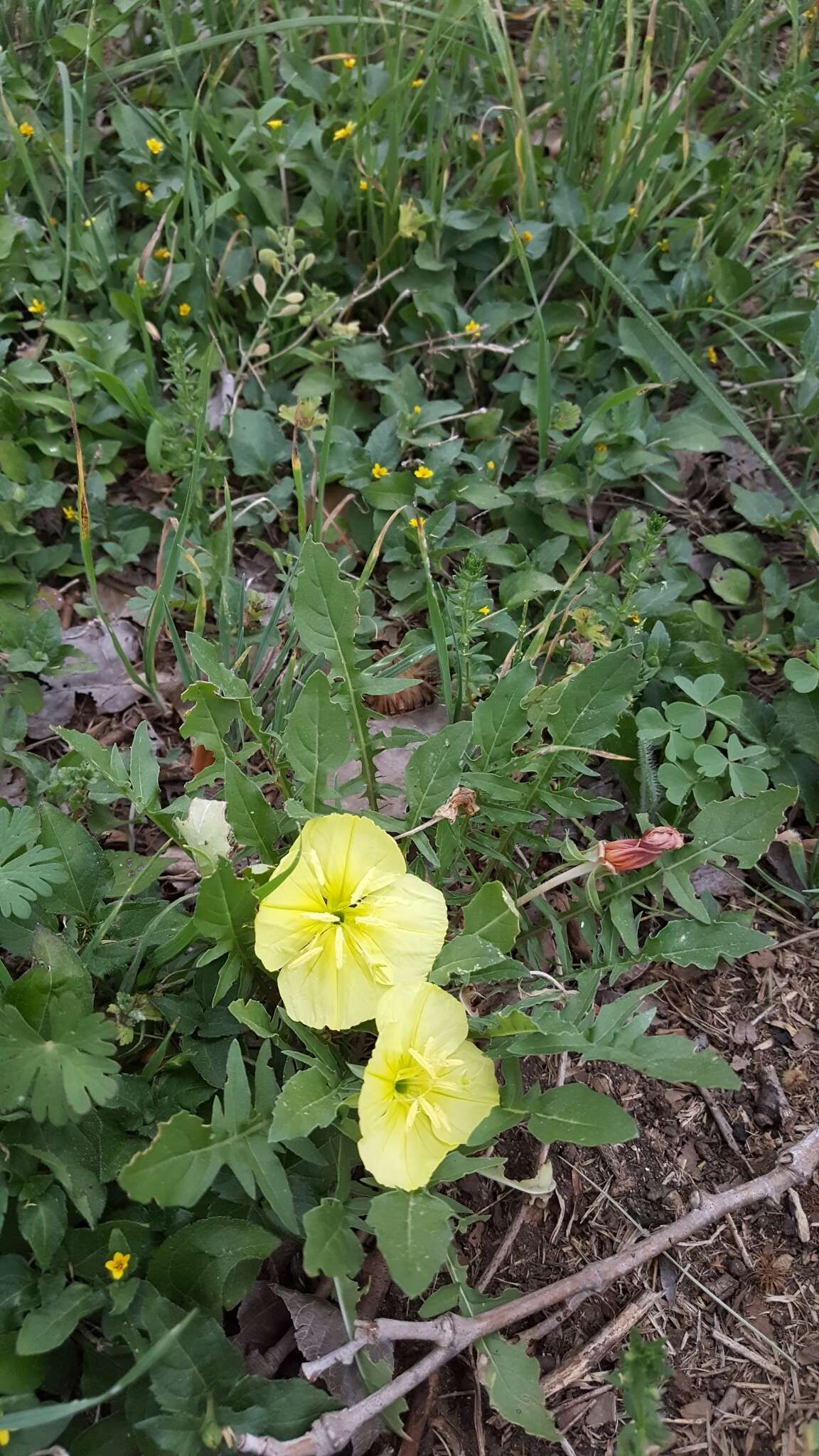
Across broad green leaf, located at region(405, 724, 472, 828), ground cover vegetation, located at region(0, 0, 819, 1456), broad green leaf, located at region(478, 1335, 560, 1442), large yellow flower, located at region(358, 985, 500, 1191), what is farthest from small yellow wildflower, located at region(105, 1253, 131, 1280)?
broad green leaf, located at region(405, 724, 472, 828)

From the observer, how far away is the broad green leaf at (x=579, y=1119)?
1349mm

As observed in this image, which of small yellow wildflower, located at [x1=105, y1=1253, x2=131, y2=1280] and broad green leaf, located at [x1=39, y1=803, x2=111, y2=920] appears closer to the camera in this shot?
small yellow wildflower, located at [x1=105, y1=1253, x2=131, y2=1280]

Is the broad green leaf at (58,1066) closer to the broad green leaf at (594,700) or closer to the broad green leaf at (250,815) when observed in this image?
the broad green leaf at (250,815)

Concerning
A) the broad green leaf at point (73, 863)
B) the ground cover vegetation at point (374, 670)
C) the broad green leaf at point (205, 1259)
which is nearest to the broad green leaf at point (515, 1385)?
the ground cover vegetation at point (374, 670)

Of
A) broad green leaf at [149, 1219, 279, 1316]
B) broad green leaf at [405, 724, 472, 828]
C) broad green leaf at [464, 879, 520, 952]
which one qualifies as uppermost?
broad green leaf at [405, 724, 472, 828]

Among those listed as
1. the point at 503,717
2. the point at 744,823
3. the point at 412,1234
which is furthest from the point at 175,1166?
the point at 744,823

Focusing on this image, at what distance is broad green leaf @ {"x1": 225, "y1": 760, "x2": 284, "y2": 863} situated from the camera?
4.95 feet

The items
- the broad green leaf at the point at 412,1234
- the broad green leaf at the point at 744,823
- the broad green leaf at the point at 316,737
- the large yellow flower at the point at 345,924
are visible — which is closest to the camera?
the broad green leaf at the point at 412,1234

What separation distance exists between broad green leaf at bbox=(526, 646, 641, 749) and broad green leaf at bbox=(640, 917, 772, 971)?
1.12ft

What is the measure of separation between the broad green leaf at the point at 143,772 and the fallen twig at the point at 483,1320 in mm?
837

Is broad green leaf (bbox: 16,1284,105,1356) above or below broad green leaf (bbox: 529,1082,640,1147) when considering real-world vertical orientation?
below

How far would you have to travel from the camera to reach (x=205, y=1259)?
1.38 meters

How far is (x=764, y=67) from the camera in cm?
291

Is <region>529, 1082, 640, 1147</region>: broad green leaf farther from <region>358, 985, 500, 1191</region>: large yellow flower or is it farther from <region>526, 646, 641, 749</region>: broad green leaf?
<region>526, 646, 641, 749</region>: broad green leaf
